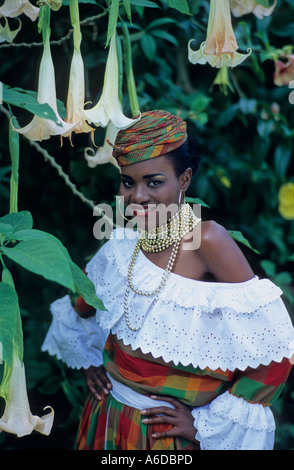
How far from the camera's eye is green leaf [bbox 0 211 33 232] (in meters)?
1.15

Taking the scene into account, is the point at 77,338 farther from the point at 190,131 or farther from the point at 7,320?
the point at 190,131

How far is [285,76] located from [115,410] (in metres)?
1.37

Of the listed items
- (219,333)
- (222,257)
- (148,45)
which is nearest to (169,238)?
(222,257)

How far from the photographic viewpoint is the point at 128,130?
4.31 ft

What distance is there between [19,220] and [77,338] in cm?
58

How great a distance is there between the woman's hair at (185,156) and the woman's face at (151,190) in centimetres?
2

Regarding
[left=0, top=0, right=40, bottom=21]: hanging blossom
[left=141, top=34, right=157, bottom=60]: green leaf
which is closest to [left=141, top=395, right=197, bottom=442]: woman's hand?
[left=0, top=0, right=40, bottom=21]: hanging blossom

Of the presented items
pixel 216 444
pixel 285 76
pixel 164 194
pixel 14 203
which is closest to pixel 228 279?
pixel 164 194

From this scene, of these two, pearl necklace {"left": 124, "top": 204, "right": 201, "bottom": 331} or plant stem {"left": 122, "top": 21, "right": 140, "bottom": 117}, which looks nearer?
pearl necklace {"left": 124, "top": 204, "right": 201, "bottom": 331}

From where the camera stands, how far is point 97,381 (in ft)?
5.10

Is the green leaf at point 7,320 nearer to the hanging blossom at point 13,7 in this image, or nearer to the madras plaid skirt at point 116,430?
the madras plaid skirt at point 116,430

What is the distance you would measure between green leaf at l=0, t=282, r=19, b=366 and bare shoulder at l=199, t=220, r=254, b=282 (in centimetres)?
47

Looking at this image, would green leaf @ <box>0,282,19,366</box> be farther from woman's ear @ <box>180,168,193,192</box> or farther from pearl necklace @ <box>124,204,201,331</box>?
woman's ear @ <box>180,168,193,192</box>
